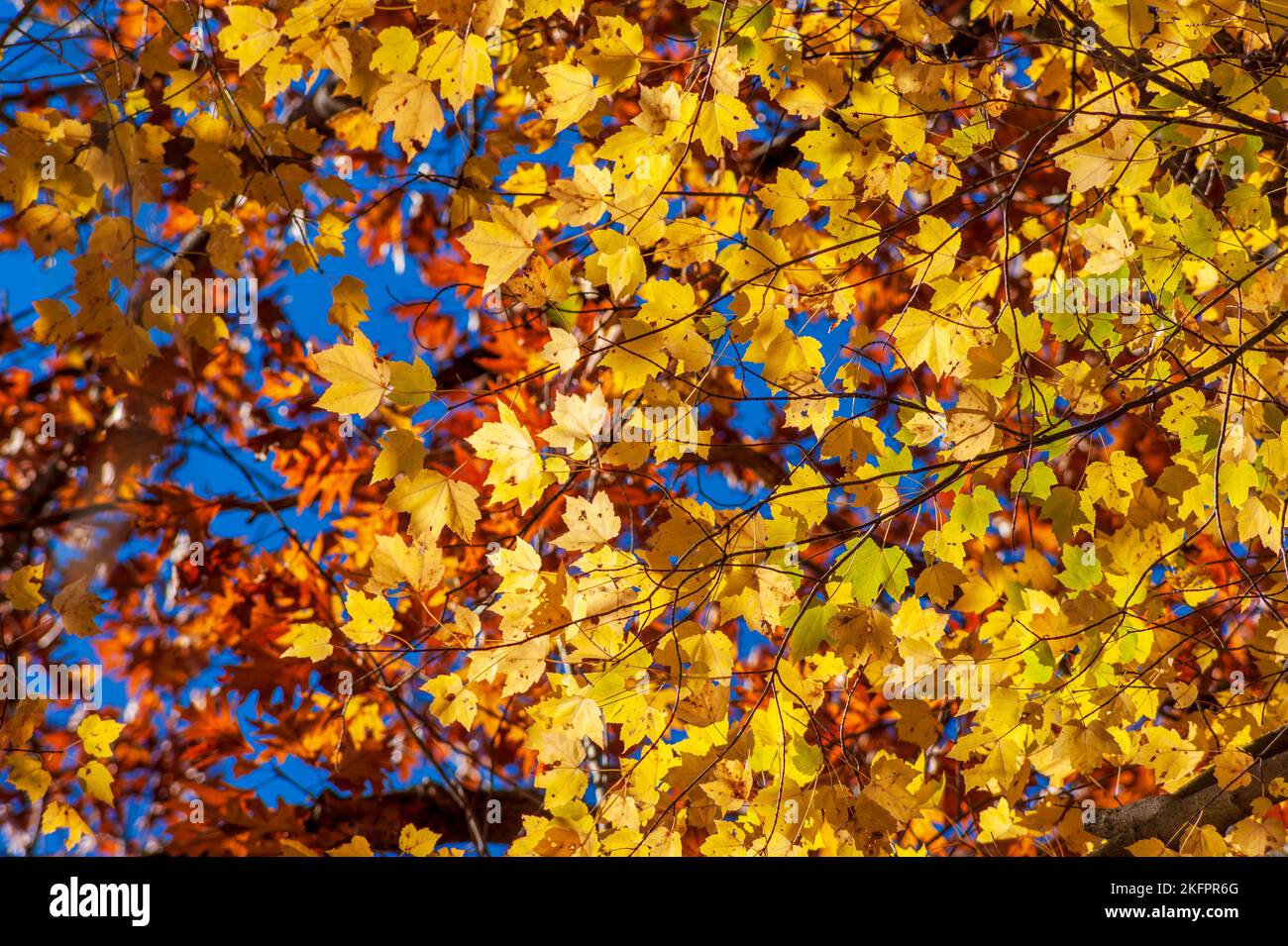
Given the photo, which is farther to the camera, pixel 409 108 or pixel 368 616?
pixel 368 616

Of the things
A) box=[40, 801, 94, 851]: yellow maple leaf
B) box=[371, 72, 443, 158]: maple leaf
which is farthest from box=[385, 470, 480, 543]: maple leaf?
box=[40, 801, 94, 851]: yellow maple leaf

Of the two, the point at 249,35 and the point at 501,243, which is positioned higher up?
the point at 249,35

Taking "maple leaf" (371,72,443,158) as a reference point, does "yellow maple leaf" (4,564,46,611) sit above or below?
below

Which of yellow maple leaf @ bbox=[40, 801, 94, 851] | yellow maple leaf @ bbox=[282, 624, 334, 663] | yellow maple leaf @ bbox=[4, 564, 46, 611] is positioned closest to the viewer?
yellow maple leaf @ bbox=[282, 624, 334, 663]

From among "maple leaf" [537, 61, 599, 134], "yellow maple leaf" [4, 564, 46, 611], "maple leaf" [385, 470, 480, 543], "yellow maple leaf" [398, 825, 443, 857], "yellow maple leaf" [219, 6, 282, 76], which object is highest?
"yellow maple leaf" [219, 6, 282, 76]

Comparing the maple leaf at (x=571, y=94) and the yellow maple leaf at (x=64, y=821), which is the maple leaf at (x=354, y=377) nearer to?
the maple leaf at (x=571, y=94)

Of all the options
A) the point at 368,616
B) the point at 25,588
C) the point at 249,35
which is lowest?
the point at 368,616

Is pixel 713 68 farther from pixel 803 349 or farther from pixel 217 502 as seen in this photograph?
pixel 217 502

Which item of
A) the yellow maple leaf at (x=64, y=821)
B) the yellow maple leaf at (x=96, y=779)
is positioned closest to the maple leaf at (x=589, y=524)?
the yellow maple leaf at (x=96, y=779)

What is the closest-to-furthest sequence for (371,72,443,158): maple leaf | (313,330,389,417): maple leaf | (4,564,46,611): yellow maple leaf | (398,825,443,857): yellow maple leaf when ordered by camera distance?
(313,330,389,417): maple leaf → (371,72,443,158): maple leaf → (398,825,443,857): yellow maple leaf → (4,564,46,611): yellow maple leaf

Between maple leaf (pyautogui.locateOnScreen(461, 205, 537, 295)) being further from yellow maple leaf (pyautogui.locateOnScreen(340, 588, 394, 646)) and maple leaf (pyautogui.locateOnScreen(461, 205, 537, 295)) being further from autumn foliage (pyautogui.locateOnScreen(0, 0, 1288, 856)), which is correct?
yellow maple leaf (pyautogui.locateOnScreen(340, 588, 394, 646))

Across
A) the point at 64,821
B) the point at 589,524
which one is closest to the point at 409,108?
the point at 589,524

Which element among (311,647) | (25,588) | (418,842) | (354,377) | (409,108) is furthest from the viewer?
(25,588)

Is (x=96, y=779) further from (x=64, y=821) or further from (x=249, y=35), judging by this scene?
(x=249, y=35)
